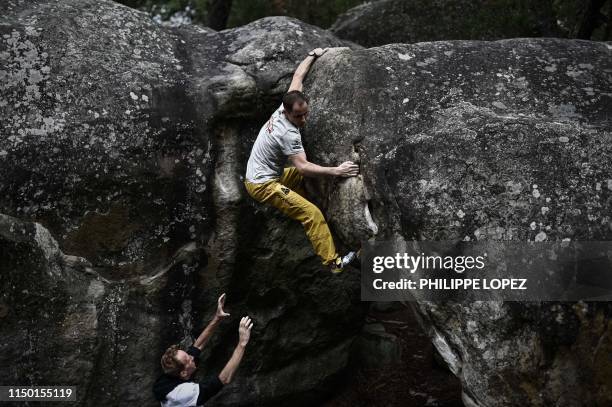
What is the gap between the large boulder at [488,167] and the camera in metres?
5.81

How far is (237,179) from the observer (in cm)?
762

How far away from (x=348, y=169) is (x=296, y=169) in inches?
30.1

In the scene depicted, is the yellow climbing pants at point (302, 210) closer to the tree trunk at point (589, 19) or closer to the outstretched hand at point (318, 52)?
the outstretched hand at point (318, 52)

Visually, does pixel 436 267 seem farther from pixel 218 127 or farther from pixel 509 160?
pixel 218 127

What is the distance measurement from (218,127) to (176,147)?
1.73 ft

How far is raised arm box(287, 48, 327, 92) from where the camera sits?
717 centimetres

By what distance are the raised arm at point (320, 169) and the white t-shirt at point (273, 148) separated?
89 millimetres

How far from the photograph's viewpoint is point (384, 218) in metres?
6.46

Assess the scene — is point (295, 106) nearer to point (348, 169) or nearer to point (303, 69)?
point (348, 169)

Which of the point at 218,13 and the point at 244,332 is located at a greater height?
the point at 218,13

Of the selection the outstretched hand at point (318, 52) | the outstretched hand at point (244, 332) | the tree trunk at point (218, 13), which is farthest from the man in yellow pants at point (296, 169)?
the tree trunk at point (218, 13)

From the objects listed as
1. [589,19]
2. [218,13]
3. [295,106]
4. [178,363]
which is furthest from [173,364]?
[218,13]

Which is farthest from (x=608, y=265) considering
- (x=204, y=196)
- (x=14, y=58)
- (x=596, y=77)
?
(x=14, y=58)

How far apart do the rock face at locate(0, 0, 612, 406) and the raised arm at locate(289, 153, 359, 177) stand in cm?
11
